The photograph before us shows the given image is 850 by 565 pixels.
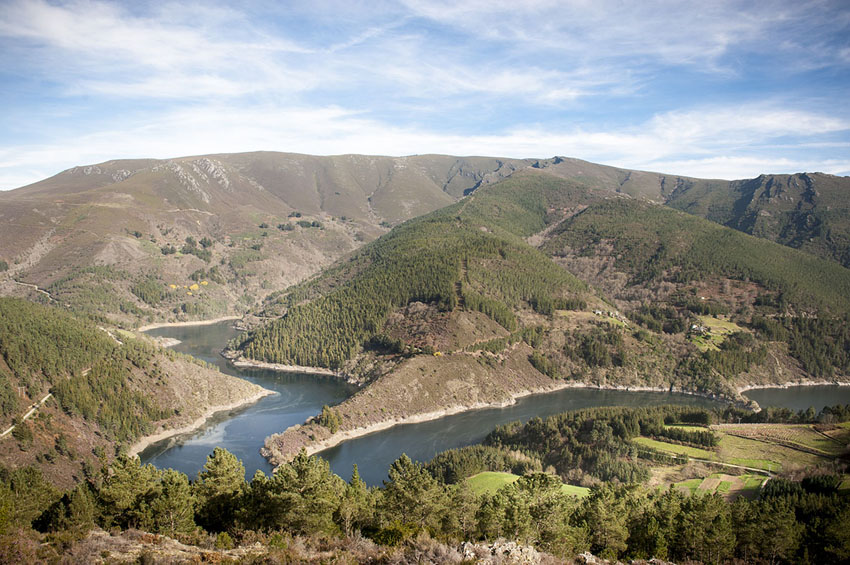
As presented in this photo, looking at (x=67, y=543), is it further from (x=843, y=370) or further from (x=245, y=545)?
(x=843, y=370)

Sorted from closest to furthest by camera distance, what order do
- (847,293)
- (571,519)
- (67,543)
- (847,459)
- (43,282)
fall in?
1. (67,543)
2. (847,459)
3. (571,519)
4. (847,293)
5. (43,282)

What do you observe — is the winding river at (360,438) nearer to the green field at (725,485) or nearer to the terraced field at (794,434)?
the terraced field at (794,434)

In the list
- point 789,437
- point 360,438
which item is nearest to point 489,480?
point 360,438

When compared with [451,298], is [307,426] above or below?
below

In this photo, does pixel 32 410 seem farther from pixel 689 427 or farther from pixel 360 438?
pixel 689 427

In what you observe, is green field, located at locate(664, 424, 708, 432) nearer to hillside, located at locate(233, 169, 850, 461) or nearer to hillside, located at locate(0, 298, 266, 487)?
hillside, located at locate(233, 169, 850, 461)

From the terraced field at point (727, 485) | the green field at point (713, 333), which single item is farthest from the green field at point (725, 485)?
the green field at point (713, 333)

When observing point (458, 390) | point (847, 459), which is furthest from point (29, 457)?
point (847, 459)
